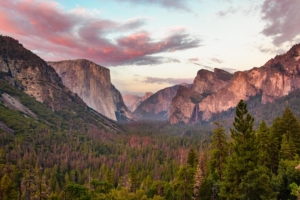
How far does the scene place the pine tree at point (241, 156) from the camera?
36.4m

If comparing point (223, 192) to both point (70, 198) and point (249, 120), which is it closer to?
point (249, 120)

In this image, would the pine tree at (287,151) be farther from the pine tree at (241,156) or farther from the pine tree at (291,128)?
the pine tree at (241,156)

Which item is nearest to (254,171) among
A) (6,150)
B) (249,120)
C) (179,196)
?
(249,120)

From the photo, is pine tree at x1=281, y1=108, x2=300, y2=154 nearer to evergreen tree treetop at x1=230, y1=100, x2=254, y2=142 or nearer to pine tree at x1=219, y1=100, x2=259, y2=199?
evergreen tree treetop at x1=230, y1=100, x2=254, y2=142

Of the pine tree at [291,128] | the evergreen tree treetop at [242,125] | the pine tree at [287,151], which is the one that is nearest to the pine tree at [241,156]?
the evergreen tree treetop at [242,125]

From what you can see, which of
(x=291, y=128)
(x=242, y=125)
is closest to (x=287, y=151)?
(x=291, y=128)

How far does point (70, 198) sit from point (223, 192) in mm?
28161

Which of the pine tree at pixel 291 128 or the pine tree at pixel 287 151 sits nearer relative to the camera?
the pine tree at pixel 287 151

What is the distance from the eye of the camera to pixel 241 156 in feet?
121

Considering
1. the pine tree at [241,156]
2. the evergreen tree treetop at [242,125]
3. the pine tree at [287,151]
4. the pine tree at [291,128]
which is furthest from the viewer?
the pine tree at [291,128]

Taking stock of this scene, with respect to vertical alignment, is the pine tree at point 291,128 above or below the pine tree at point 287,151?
above

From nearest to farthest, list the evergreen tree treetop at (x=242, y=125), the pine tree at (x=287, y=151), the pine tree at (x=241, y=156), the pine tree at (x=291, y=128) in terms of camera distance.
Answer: the pine tree at (x=241, y=156), the evergreen tree treetop at (x=242, y=125), the pine tree at (x=287, y=151), the pine tree at (x=291, y=128)

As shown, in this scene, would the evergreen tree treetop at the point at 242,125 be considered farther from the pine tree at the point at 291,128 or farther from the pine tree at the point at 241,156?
the pine tree at the point at 291,128

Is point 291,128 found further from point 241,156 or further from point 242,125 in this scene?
point 241,156
